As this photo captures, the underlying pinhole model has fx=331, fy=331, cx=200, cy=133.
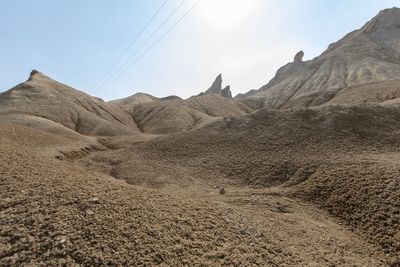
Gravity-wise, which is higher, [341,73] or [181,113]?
[341,73]

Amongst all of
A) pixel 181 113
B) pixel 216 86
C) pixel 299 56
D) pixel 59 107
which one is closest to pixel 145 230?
pixel 59 107

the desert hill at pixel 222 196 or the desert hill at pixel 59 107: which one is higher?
the desert hill at pixel 59 107

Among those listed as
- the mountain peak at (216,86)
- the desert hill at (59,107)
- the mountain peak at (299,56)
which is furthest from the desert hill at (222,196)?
the mountain peak at (299,56)

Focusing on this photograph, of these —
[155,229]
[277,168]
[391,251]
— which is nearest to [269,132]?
[277,168]

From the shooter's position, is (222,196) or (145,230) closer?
(145,230)

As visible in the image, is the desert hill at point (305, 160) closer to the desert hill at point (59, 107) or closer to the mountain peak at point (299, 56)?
the desert hill at point (59, 107)

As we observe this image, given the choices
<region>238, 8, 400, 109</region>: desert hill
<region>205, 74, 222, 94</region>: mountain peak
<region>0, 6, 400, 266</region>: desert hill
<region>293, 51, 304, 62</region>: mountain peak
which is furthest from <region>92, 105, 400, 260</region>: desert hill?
<region>293, 51, 304, 62</region>: mountain peak

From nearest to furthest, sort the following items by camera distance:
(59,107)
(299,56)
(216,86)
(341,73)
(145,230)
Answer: (145,230), (59,107), (341,73), (216,86), (299,56)

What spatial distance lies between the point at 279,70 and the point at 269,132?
528 ft

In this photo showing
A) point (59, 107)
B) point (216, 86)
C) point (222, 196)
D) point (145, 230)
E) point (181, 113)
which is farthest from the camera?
point (216, 86)

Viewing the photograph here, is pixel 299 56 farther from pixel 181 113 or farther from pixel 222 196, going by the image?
pixel 222 196

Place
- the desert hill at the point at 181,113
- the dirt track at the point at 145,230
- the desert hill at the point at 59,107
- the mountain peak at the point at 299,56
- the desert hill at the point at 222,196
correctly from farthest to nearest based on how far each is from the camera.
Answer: the mountain peak at the point at 299,56, the desert hill at the point at 181,113, the desert hill at the point at 59,107, the desert hill at the point at 222,196, the dirt track at the point at 145,230

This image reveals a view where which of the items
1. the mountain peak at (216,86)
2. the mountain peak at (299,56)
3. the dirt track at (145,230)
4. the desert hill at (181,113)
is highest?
the mountain peak at (299,56)

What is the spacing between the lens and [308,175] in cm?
1348
